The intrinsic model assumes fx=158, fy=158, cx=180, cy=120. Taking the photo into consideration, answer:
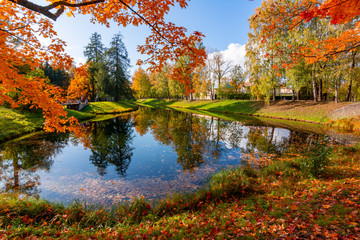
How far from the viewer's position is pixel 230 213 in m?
4.37

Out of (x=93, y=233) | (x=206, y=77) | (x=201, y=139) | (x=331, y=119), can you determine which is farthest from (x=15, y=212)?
(x=206, y=77)

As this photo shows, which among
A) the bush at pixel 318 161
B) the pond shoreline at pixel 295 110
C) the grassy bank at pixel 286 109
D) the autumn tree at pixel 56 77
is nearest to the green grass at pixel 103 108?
the grassy bank at pixel 286 109

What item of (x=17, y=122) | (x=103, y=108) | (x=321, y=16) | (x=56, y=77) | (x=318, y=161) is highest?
(x=56, y=77)

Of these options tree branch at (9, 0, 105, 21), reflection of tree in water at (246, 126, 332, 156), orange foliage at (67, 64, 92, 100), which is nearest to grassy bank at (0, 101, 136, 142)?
tree branch at (9, 0, 105, 21)

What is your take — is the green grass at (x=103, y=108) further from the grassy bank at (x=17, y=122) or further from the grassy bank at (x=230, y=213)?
the grassy bank at (x=230, y=213)

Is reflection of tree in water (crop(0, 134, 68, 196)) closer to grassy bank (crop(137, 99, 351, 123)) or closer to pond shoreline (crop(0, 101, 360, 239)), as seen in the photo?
pond shoreline (crop(0, 101, 360, 239))

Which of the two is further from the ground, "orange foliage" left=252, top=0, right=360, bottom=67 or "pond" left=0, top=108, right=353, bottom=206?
"orange foliage" left=252, top=0, right=360, bottom=67

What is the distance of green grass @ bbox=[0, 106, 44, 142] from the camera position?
44.1 feet

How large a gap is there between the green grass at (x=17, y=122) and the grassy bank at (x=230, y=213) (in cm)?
1251

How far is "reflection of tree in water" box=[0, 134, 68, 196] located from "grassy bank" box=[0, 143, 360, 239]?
2.34 m

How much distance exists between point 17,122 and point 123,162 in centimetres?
1473

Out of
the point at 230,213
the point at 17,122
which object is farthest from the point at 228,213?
the point at 17,122

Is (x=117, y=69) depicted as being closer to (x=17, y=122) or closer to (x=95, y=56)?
(x=95, y=56)

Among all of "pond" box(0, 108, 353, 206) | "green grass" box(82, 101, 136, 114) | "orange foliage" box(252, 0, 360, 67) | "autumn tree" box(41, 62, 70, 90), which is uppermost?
"autumn tree" box(41, 62, 70, 90)
